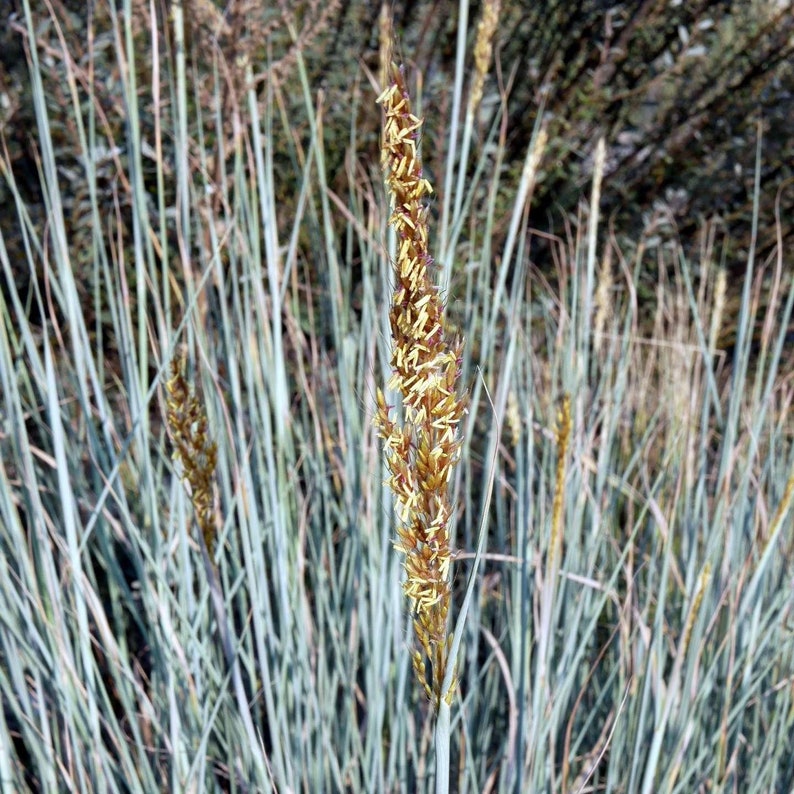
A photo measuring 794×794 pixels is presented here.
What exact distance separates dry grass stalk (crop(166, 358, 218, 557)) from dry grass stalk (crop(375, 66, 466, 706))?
32 cm

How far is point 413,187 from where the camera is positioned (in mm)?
550

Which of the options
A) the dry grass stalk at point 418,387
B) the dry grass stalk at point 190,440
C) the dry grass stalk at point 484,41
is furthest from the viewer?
the dry grass stalk at point 484,41

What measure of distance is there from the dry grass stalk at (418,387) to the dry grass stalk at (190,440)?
1.06 feet

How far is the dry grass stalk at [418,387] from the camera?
550mm

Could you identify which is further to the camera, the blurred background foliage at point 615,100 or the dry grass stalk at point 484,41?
the blurred background foliage at point 615,100

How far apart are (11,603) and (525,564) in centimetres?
73

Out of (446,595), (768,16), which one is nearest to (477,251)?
(768,16)

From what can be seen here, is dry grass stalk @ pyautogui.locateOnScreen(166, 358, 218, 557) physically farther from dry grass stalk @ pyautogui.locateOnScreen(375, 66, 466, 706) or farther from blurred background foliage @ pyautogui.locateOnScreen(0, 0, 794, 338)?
blurred background foliage @ pyautogui.locateOnScreen(0, 0, 794, 338)

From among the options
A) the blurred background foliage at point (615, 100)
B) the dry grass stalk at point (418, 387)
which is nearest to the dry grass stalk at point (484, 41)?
the dry grass stalk at point (418, 387)

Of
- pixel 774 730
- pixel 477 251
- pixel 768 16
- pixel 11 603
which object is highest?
pixel 768 16

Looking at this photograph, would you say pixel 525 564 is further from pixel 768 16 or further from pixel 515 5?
pixel 768 16

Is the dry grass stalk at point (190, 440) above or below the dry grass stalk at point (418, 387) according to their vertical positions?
below

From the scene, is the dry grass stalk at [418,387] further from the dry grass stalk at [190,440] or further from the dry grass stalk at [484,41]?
the dry grass stalk at [484,41]

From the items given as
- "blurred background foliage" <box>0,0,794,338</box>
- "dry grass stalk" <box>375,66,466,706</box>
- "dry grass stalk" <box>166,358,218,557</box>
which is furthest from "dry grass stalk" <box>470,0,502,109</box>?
"blurred background foliage" <box>0,0,794,338</box>
